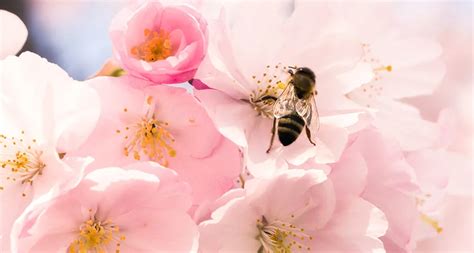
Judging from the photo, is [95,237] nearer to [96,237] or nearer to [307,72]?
[96,237]

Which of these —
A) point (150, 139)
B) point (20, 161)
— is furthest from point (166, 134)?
point (20, 161)

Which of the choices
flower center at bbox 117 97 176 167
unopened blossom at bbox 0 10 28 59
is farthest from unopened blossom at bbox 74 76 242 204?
unopened blossom at bbox 0 10 28 59

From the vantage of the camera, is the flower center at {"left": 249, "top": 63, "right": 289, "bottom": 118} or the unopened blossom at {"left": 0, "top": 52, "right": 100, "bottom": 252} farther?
the flower center at {"left": 249, "top": 63, "right": 289, "bottom": 118}

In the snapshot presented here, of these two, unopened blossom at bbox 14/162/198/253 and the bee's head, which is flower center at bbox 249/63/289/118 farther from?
unopened blossom at bbox 14/162/198/253

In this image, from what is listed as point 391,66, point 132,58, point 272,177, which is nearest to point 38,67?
point 132,58

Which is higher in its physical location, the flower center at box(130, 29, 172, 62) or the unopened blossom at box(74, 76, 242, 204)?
the flower center at box(130, 29, 172, 62)

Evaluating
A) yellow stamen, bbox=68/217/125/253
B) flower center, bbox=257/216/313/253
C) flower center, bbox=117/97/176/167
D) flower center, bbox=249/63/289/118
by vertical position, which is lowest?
flower center, bbox=257/216/313/253

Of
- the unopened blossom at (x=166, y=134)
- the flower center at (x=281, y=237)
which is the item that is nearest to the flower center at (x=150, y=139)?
the unopened blossom at (x=166, y=134)
